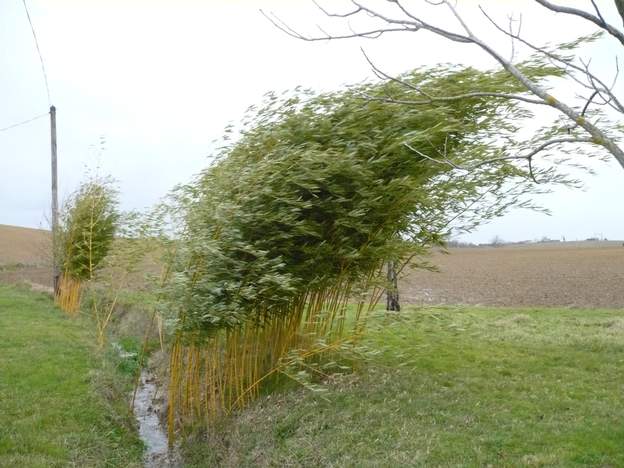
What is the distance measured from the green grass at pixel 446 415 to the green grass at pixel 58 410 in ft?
3.09

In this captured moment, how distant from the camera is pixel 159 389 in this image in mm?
9203

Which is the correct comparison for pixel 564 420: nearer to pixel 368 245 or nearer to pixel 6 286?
pixel 368 245

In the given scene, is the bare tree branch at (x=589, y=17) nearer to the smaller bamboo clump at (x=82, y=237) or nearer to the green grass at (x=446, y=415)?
the green grass at (x=446, y=415)

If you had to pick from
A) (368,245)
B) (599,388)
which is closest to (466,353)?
(599,388)

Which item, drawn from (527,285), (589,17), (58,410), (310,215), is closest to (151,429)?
(58,410)

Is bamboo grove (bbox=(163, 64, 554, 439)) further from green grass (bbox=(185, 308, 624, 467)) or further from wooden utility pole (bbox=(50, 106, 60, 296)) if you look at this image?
wooden utility pole (bbox=(50, 106, 60, 296))

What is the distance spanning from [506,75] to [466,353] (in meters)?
3.78

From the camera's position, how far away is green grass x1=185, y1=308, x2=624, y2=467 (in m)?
4.92

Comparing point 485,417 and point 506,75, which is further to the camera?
point 506,75

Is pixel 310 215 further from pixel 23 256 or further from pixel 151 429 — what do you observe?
pixel 23 256

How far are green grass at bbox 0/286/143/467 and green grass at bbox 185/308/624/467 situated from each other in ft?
3.09

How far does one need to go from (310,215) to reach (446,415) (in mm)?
2507

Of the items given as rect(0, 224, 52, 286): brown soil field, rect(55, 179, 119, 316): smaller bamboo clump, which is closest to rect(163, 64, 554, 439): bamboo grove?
rect(55, 179, 119, 316): smaller bamboo clump

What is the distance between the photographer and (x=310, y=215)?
266 inches
